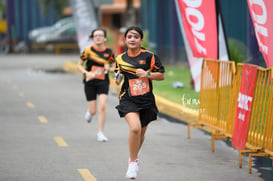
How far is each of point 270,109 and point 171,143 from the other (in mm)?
3091

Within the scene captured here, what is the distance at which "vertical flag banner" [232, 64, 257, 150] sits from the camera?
9.27 metres

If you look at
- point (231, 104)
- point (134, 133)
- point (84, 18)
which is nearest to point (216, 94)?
point (231, 104)

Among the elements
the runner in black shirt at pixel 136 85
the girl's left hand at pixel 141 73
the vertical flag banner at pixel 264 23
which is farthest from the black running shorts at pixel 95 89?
the girl's left hand at pixel 141 73

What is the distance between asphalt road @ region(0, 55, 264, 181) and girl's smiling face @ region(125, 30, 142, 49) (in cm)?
154

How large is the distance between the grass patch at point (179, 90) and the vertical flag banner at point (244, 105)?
62 centimetres

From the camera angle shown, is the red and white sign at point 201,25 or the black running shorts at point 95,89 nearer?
the red and white sign at point 201,25

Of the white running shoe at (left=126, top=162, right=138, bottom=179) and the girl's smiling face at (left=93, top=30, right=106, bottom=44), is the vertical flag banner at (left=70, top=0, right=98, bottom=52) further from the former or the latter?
the white running shoe at (left=126, top=162, right=138, bottom=179)

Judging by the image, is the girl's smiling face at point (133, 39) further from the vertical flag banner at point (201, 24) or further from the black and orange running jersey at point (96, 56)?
the black and orange running jersey at point (96, 56)

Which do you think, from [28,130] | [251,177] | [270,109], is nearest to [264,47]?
[270,109]

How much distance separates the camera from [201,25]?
39.4 ft

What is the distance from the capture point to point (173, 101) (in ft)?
52.6

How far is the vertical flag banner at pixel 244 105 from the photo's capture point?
9266 millimetres

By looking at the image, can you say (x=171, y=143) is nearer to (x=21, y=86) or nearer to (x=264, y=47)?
(x=264, y=47)

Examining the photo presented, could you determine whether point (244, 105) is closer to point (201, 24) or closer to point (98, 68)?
point (201, 24)
